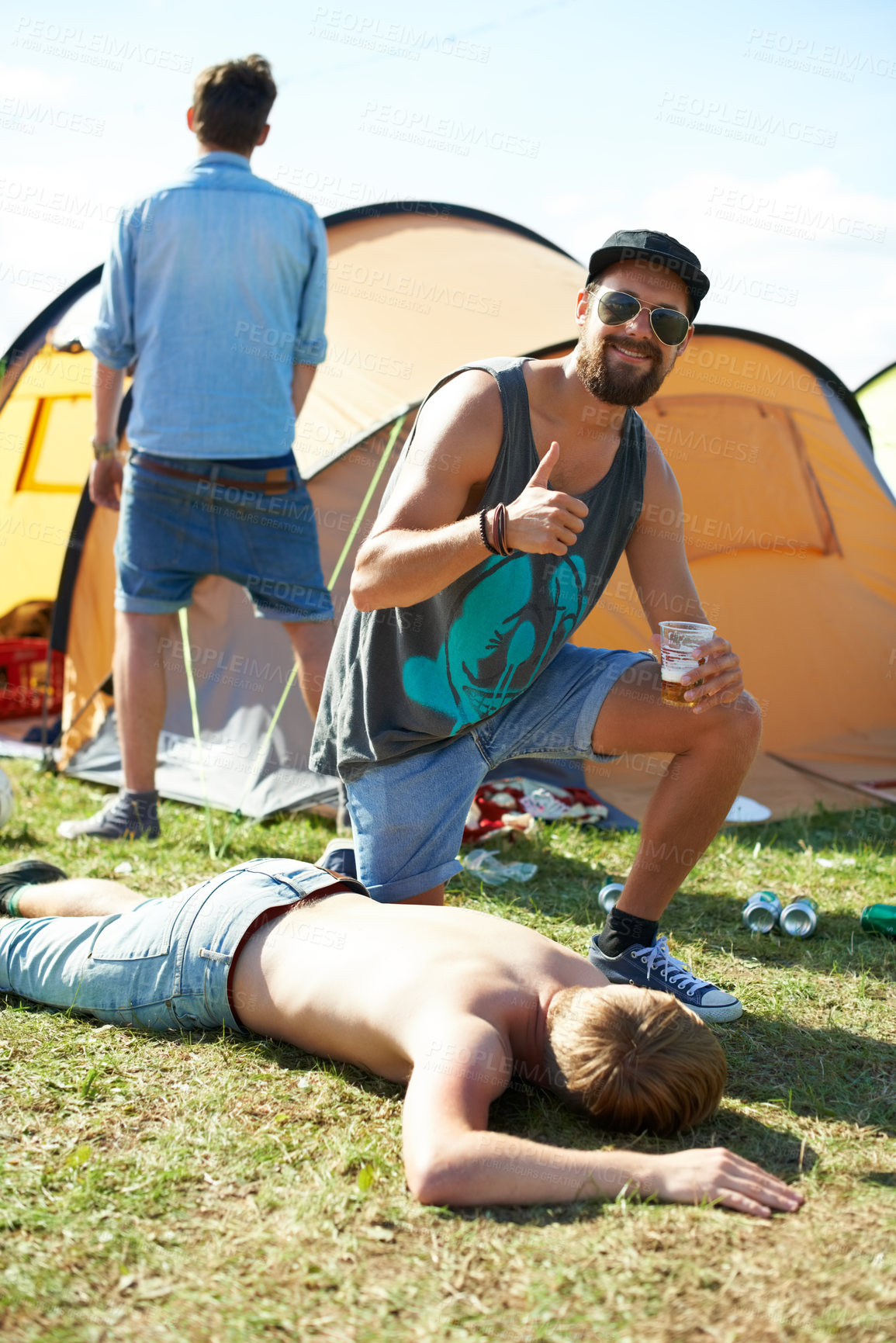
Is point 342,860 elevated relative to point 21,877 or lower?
elevated

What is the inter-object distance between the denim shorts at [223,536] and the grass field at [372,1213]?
5.68ft

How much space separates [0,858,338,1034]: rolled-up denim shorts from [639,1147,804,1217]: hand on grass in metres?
0.91

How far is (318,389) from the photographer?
466cm

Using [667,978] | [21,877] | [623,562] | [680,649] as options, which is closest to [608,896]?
[667,978]

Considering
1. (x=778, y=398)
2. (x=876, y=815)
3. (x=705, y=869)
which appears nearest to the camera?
(x=705, y=869)

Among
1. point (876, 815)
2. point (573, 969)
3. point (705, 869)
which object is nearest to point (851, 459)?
point (876, 815)

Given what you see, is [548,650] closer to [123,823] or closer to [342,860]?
[342,860]

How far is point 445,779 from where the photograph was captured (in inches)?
114

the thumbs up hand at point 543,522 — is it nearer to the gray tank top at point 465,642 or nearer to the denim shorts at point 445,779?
the gray tank top at point 465,642

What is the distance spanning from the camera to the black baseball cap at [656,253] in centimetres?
266

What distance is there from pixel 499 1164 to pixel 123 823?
8.21 feet

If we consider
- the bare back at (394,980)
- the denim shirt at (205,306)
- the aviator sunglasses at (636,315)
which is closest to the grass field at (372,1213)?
the bare back at (394,980)

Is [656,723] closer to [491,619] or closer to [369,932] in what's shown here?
[491,619]

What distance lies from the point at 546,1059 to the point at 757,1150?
0.42 m
